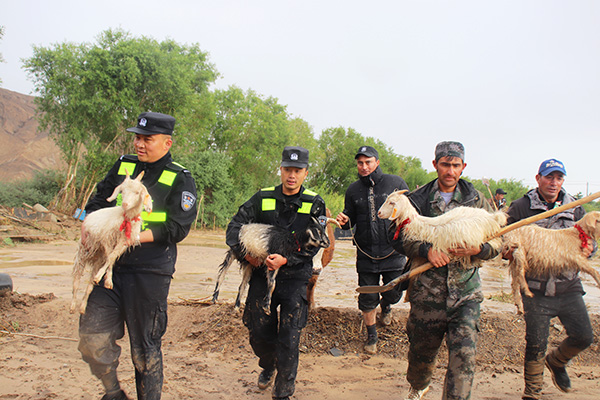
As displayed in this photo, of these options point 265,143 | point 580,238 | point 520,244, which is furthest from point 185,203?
point 265,143

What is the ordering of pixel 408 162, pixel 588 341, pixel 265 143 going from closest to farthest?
pixel 588 341, pixel 265 143, pixel 408 162

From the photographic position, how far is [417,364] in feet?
12.0

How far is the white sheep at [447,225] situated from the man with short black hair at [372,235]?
1.85m

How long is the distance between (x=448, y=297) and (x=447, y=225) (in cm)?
63

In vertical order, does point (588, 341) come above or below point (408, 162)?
below

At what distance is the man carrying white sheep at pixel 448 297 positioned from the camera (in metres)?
3.28

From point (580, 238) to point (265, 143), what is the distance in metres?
33.1

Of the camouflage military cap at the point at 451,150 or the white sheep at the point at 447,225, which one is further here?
the camouflage military cap at the point at 451,150

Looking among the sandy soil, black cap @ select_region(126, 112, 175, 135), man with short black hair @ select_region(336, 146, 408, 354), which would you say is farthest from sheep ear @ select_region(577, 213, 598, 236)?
black cap @ select_region(126, 112, 175, 135)

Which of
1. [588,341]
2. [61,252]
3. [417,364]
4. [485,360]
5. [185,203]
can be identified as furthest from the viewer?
[61,252]

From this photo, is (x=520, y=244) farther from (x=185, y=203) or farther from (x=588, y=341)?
(x=185, y=203)

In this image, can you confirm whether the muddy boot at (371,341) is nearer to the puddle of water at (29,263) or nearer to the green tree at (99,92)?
the puddle of water at (29,263)

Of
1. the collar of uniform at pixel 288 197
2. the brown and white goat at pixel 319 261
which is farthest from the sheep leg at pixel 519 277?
the collar of uniform at pixel 288 197

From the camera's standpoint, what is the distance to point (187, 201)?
3328 mm
